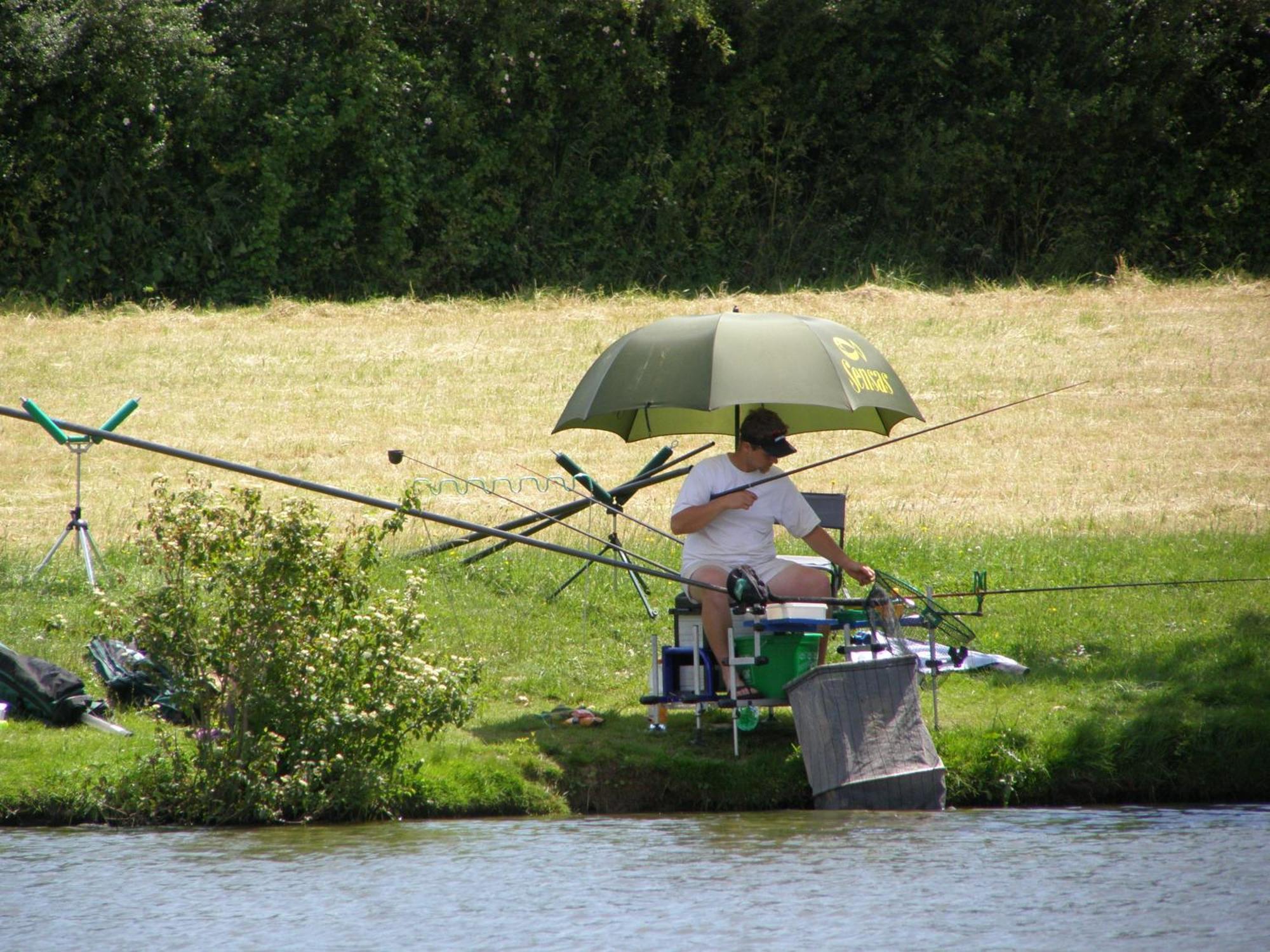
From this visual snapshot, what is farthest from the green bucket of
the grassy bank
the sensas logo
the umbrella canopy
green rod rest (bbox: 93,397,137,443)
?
green rod rest (bbox: 93,397,137,443)

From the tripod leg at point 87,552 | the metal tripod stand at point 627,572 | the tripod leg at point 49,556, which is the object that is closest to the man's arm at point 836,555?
the metal tripod stand at point 627,572

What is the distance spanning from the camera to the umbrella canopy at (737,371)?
785 cm

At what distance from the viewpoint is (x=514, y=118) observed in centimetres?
2791

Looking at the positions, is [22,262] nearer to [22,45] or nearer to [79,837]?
[22,45]

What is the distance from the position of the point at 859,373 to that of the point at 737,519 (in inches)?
39.1

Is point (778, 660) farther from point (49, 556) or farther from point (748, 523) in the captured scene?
point (49, 556)

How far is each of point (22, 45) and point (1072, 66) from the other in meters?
17.3

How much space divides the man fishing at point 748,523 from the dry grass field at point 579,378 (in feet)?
15.1

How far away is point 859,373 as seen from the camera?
26.7 feet

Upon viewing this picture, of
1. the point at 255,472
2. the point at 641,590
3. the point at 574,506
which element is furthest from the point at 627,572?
A: the point at 255,472

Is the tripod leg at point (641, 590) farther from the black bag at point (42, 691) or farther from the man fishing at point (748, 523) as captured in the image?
the black bag at point (42, 691)

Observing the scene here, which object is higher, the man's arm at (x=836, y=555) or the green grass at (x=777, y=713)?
the man's arm at (x=836, y=555)

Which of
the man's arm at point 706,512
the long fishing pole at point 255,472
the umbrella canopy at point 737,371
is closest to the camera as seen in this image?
the long fishing pole at point 255,472

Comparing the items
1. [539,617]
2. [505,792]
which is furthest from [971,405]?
[505,792]
